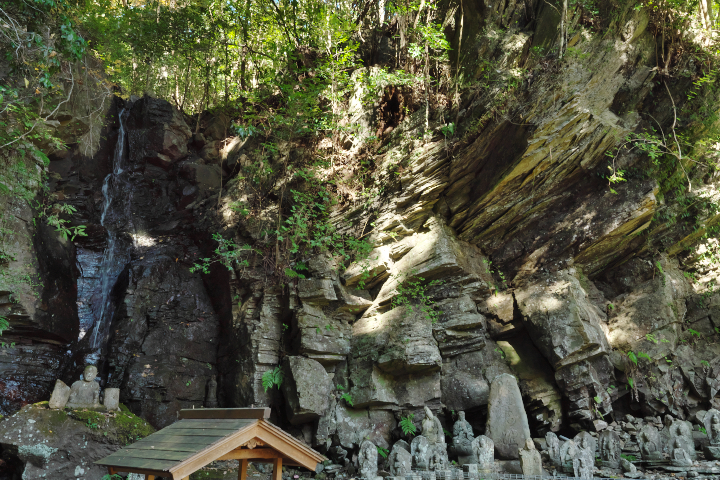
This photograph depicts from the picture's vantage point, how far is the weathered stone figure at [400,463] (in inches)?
267

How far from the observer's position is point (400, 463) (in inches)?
269

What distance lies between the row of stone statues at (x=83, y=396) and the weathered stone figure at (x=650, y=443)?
30.2 ft

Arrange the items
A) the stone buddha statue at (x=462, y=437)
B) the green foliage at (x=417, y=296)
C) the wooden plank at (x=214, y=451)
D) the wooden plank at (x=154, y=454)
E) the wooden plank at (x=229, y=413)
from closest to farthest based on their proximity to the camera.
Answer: the wooden plank at (x=214, y=451), the wooden plank at (x=154, y=454), the wooden plank at (x=229, y=413), the stone buddha statue at (x=462, y=437), the green foliage at (x=417, y=296)

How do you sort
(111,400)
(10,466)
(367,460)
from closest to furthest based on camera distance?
(10,466)
(367,460)
(111,400)

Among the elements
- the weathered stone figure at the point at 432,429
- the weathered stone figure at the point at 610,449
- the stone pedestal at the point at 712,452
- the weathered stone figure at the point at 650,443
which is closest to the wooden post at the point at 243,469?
the weathered stone figure at the point at 432,429

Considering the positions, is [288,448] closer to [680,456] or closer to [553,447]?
[553,447]

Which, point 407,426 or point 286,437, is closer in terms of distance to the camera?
point 286,437

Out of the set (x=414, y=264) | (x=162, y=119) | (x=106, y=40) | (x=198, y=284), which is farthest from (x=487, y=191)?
(x=106, y=40)

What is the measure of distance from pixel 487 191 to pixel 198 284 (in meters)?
7.54

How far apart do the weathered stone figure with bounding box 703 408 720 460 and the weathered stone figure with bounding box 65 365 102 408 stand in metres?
10.4

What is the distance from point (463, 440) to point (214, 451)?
5.47m

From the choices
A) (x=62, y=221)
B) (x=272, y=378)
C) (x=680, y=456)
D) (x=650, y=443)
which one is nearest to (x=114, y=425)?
(x=272, y=378)

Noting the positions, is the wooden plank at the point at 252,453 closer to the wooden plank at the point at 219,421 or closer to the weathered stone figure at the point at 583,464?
the wooden plank at the point at 219,421

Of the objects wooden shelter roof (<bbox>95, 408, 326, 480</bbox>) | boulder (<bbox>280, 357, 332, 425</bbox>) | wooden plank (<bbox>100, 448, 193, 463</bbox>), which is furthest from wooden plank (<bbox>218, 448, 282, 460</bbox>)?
boulder (<bbox>280, 357, 332, 425</bbox>)
